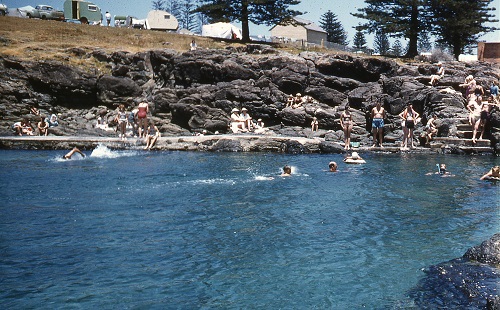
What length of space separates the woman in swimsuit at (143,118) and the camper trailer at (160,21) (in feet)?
120

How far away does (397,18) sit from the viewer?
44.6m

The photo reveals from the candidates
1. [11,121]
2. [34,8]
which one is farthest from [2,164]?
[34,8]

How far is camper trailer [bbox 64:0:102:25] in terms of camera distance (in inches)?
2007

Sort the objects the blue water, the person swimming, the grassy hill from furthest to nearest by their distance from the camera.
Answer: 1. the grassy hill
2. the person swimming
3. the blue water

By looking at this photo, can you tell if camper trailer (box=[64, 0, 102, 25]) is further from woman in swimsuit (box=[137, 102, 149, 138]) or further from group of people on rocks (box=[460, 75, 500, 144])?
group of people on rocks (box=[460, 75, 500, 144])

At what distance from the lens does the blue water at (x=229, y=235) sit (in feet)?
23.0

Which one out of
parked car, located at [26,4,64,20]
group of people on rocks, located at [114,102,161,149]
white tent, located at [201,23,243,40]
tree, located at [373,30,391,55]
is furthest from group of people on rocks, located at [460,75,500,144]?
tree, located at [373,30,391,55]

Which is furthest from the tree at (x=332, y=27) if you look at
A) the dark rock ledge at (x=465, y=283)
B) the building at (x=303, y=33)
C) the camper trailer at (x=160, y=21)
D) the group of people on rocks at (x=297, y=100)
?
the dark rock ledge at (x=465, y=283)

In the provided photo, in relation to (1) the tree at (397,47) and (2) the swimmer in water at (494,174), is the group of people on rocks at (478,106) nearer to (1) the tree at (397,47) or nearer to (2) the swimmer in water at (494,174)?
(2) the swimmer in water at (494,174)

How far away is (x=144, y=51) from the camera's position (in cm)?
3797

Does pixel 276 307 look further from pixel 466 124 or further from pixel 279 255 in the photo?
pixel 466 124

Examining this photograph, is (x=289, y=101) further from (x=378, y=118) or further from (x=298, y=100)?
(x=378, y=118)

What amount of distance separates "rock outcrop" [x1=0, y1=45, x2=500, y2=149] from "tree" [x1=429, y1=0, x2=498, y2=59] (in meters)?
8.08

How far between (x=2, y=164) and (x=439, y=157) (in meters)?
20.1
